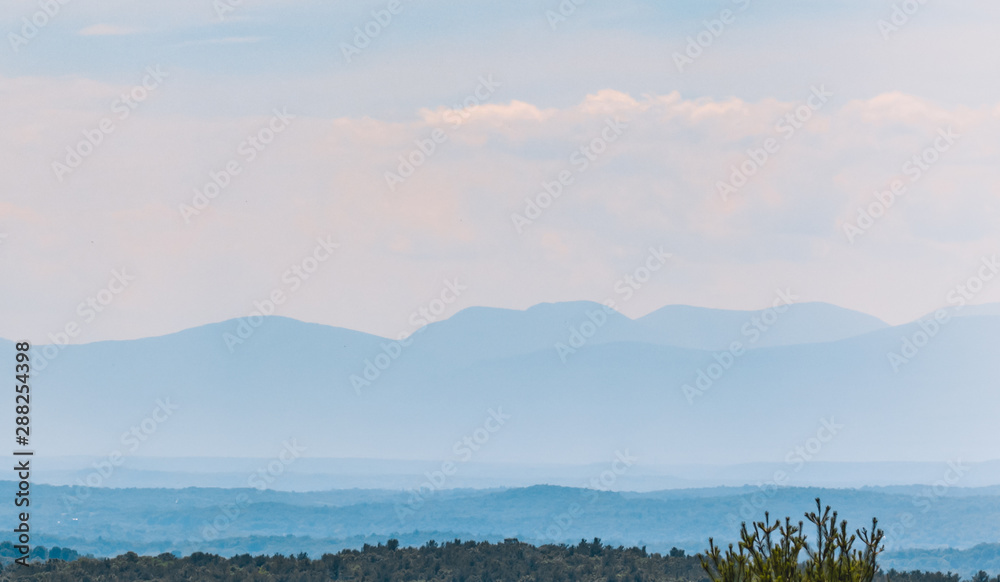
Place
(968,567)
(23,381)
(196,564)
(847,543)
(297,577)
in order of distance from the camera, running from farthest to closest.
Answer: (968,567)
(196,564)
(297,577)
(23,381)
(847,543)

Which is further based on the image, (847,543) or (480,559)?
(480,559)

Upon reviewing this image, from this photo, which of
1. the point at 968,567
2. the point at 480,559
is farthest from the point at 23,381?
the point at 968,567

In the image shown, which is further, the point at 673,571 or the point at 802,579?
the point at 673,571

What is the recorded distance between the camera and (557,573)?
6059 centimetres

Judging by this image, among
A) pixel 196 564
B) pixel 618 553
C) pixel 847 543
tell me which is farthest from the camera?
pixel 618 553

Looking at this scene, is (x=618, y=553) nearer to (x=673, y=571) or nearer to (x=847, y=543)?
(x=673, y=571)

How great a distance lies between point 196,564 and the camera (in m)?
61.8

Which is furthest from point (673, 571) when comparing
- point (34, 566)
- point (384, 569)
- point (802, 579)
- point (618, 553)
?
point (802, 579)

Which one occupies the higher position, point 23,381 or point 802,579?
point 23,381

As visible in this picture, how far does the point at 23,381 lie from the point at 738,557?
28438mm

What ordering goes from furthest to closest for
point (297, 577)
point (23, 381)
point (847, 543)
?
1. point (297, 577)
2. point (23, 381)
3. point (847, 543)

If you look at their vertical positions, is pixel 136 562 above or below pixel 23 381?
below

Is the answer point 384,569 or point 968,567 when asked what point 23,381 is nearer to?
point 384,569

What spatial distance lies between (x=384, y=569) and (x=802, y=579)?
39645 mm
